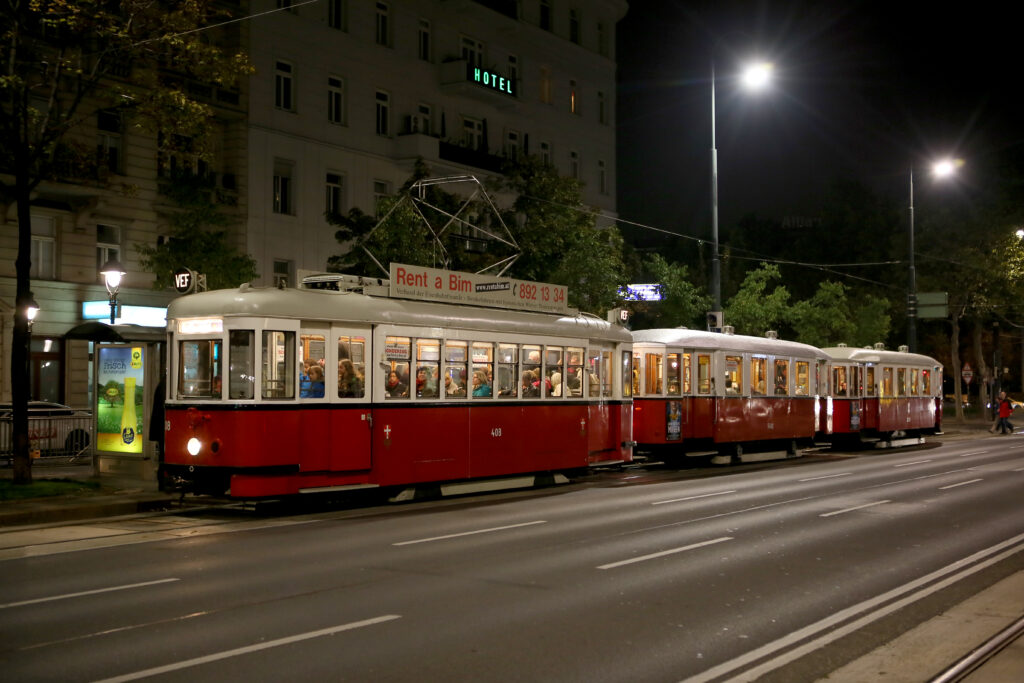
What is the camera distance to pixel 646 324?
165ft

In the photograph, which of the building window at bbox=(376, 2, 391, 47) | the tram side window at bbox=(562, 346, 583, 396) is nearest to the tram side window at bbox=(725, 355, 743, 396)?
the tram side window at bbox=(562, 346, 583, 396)

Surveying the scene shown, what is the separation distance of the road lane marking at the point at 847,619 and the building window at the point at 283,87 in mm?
28652

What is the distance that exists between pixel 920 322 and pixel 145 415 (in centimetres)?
6000

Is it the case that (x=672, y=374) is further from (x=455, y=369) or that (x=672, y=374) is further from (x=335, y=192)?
(x=335, y=192)

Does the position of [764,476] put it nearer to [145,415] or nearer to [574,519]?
[574,519]

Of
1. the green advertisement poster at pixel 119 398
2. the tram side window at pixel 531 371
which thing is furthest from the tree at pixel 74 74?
the tram side window at pixel 531 371

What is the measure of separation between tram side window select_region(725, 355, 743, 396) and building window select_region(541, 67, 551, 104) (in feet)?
74.5

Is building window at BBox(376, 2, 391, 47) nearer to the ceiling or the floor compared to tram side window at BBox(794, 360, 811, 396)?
nearer to the ceiling

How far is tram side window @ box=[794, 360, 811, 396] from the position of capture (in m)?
31.1

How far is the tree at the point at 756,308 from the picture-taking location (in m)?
44.7

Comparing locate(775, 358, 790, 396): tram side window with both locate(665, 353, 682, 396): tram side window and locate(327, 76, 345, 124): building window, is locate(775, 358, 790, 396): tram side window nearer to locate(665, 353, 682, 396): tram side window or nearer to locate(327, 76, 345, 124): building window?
locate(665, 353, 682, 396): tram side window

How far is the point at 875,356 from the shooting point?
36719 millimetres

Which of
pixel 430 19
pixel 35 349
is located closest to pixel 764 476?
pixel 35 349

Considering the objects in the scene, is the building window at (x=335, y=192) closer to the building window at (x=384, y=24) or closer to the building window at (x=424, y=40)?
the building window at (x=384, y=24)
